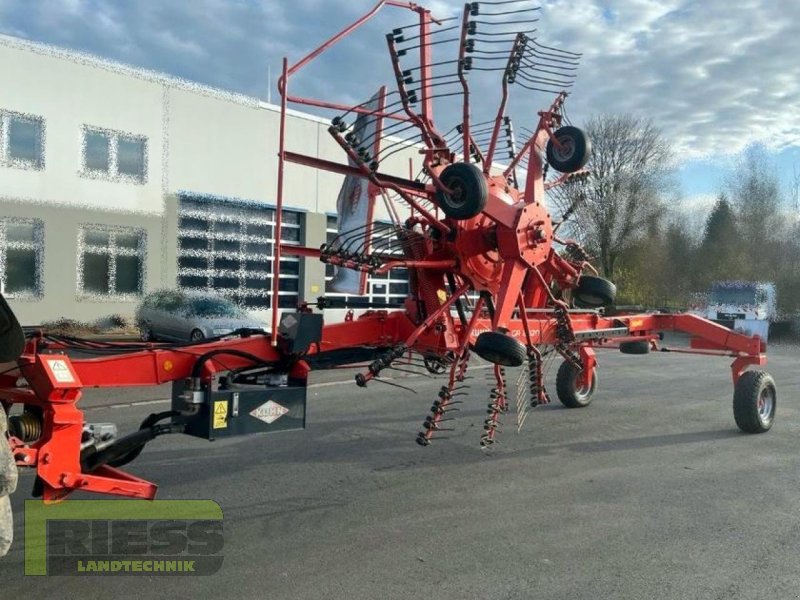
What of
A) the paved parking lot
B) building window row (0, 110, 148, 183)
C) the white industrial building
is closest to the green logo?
the paved parking lot

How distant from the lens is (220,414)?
4.62m

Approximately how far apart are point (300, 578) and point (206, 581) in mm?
533

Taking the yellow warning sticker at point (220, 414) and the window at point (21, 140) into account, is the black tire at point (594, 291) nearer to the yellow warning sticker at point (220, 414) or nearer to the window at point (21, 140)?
the yellow warning sticker at point (220, 414)

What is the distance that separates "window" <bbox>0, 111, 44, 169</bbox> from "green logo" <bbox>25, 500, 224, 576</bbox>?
1400 cm

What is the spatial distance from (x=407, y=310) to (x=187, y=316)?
11.7 m

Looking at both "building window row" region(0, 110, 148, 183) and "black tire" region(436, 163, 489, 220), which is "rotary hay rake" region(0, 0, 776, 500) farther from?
"building window row" region(0, 110, 148, 183)

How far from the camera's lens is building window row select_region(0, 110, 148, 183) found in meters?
17.0

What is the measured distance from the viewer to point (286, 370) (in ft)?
17.8

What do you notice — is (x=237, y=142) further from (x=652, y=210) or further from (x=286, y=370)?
(x=652, y=210)

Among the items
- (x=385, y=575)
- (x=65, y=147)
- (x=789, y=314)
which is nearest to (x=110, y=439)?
(x=385, y=575)

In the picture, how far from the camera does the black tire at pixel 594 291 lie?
7398mm

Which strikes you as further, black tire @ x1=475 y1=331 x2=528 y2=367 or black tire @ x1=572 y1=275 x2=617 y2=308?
black tire @ x1=572 y1=275 x2=617 y2=308

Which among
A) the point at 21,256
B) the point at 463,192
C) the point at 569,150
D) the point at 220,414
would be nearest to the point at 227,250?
Result: the point at 21,256

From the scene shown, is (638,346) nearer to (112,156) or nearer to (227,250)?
(227,250)
